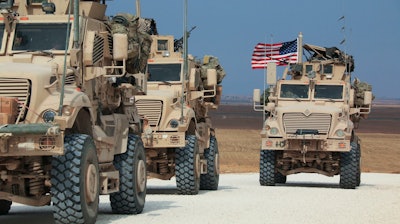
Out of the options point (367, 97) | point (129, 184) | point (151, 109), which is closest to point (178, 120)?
point (151, 109)

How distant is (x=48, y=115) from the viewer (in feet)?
37.5

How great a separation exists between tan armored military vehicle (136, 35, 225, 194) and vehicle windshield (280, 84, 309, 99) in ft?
6.44

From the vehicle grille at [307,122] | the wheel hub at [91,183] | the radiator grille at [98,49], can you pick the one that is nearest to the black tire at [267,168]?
the vehicle grille at [307,122]

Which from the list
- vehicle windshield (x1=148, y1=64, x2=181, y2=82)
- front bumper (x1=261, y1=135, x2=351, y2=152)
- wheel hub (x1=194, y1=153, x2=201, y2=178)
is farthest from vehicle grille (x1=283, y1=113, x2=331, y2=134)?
wheel hub (x1=194, y1=153, x2=201, y2=178)

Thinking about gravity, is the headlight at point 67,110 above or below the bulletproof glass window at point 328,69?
below

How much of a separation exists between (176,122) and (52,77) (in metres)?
7.52

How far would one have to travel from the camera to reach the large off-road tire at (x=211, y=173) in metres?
22.2

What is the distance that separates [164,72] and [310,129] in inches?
146

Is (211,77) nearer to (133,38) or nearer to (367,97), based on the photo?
(367,97)

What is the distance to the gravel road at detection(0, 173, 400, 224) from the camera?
1365 cm

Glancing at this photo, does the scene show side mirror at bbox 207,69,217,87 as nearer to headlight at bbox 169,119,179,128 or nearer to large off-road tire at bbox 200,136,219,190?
large off-road tire at bbox 200,136,219,190

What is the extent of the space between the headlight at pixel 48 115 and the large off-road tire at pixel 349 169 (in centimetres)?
1247

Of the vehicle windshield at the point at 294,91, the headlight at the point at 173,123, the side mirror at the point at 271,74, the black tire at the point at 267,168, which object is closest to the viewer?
the headlight at the point at 173,123

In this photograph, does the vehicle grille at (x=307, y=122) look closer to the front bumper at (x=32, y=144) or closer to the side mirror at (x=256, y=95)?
the side mirror at (x=256, y=95)
